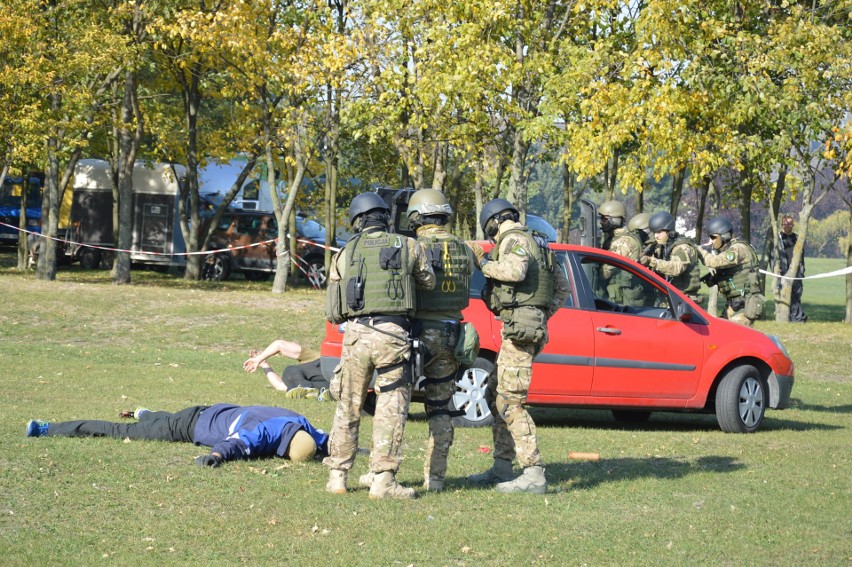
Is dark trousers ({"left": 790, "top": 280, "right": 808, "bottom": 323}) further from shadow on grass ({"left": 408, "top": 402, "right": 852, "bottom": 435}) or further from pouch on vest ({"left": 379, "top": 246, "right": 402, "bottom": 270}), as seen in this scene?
pouch on vest ({"left": 379, "top": 246, "right": 402, "bottom": 270})

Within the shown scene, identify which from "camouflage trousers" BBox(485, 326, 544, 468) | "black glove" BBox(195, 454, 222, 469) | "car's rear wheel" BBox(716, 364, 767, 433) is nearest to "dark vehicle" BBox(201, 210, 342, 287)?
"car's rear wheel" BBox(716, 364, 767, 433)

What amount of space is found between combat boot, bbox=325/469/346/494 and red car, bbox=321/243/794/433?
337 cm

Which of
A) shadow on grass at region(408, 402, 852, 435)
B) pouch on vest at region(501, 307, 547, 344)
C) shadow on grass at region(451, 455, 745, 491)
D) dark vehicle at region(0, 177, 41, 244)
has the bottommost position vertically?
shadow on grass at region(408, 402, 852, 435)

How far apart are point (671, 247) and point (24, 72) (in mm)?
15666

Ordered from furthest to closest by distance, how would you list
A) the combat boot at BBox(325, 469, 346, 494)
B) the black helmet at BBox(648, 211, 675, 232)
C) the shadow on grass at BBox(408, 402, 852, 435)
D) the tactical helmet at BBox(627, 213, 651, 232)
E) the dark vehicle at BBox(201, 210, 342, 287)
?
the dark vehicle at BBox(201, 210, 342, 287), the tactical helmet at BBox(627, 213, 651, 232), the black helmet at BBox(648, 211, 675, 232), the shadow on grass at BBox(408, 402, 852, 435), the combat boot at BBox(325, 469, 346, 494)

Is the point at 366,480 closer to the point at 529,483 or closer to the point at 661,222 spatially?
the point at 529,483

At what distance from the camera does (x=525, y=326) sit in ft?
25.3

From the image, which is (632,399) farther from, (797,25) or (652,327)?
(797,25)

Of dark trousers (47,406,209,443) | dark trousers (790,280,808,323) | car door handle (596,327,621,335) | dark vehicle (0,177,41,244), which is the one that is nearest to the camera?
dark trousers (47,406,209,443)

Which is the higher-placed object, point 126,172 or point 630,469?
point 126,172

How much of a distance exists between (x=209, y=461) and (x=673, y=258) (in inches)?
251

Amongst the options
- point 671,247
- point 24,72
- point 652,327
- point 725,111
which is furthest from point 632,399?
point 24,72

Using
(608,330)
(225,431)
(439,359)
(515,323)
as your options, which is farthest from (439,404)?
(608,330)

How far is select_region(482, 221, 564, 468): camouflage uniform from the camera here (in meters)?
7.67
